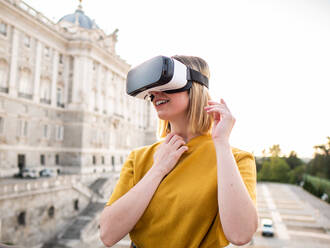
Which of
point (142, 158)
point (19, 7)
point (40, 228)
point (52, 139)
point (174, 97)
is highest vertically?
point (19, 7)

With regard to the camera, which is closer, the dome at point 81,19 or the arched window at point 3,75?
the arched window at point 3,75

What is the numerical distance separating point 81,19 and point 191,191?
3610 centimetres

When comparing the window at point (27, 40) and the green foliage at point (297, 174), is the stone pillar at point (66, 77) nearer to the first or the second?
the window at point (27, 40)

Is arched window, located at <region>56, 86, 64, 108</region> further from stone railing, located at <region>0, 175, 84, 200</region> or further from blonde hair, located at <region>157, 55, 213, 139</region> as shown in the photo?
blonde hair, located at <region>157, 55, 213, 139</region>

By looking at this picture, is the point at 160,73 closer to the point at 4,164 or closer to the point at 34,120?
the point at 4,164

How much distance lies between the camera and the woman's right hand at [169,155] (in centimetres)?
157

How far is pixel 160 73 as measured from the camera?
1493 millimetres

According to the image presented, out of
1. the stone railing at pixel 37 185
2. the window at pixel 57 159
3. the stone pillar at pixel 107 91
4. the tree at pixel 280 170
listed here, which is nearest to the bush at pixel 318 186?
the tree at pixel 280 170

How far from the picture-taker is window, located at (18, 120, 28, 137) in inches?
880

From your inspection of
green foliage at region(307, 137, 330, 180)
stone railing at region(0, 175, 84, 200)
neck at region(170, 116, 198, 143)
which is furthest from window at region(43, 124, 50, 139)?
green foliage at region(307, 137, 330, 180)

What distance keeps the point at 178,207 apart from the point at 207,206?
0.16 metres

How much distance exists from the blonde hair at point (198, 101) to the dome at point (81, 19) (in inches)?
1344

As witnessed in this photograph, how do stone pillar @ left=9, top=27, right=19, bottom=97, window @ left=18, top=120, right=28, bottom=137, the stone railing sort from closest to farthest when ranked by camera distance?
1. the stone railing
2. stone pillar @ left=9, top=27, right=19, bottom=97
3. window @ left=18, top=120, right=28, bottom=137

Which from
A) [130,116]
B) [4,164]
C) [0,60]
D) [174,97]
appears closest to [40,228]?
[4,164]
